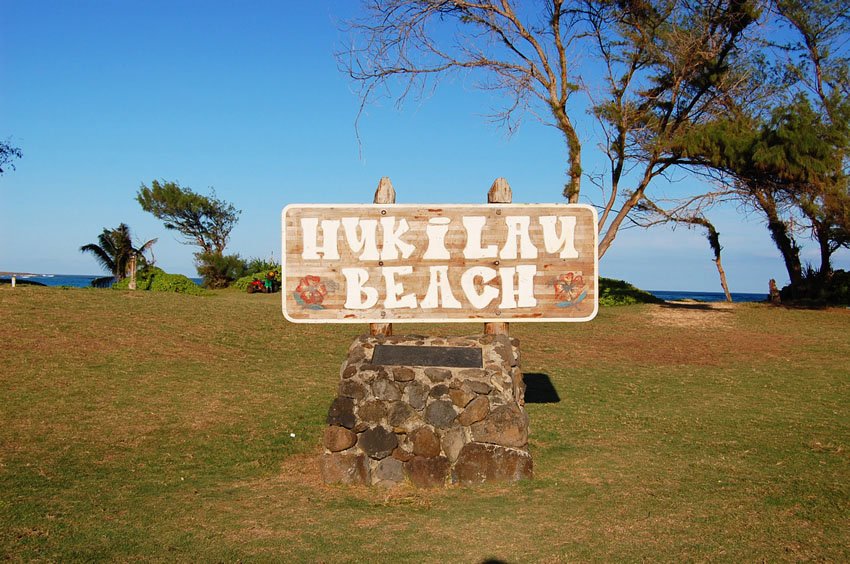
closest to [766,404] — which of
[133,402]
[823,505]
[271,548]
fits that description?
[823,505]

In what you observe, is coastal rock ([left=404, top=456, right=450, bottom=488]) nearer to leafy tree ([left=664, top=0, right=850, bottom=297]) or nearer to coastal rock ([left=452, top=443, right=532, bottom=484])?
coastal rock ([left=452, top=443, right=532, bottom=484])

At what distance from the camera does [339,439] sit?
24.8 ft

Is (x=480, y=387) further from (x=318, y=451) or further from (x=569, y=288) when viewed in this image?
(x=318, y=451)

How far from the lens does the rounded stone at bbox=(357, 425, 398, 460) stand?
7484 millimetres

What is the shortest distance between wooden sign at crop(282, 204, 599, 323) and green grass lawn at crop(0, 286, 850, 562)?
1885 mm

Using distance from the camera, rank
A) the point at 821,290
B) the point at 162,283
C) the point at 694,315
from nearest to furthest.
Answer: the point at 694,315 → the point at 821,290 → the point at 162,283

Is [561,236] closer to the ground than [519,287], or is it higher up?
higher up

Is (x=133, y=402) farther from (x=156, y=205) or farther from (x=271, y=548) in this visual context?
(x=156, y=205)

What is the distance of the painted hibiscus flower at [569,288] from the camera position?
8336 mm

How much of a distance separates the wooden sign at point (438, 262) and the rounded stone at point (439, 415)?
1.15 meters

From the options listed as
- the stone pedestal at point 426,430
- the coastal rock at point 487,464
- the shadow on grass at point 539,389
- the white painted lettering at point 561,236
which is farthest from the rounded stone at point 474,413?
the shadow on grass at point 539,389

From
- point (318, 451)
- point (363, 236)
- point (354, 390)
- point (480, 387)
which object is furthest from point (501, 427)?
point (318, 451)

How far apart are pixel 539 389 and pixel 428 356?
19.8 ft

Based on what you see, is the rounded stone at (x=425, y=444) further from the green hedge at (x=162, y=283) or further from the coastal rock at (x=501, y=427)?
the green hedge at (x=162, y=283)
